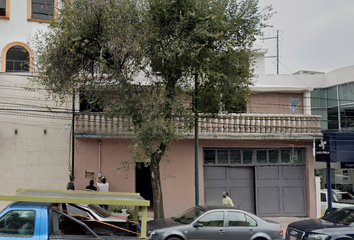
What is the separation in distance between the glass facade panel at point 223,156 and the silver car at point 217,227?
696 centimetres

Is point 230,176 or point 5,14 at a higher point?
point 5,14

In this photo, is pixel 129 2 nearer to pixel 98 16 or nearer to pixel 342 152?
pixel 98 16

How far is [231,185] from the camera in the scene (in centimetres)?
1723

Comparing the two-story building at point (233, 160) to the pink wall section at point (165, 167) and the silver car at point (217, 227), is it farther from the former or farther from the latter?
the silver car at point (217, 227)

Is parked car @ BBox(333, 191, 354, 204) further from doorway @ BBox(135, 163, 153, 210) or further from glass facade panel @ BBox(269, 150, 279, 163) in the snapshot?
doorway @ BBox(135, 163, 153, 210)

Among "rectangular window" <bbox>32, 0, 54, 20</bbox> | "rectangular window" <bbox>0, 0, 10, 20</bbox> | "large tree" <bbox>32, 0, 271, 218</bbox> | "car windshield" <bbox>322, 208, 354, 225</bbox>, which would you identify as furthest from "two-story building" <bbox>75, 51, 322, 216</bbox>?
"rectangular window" <bbox>0, 0, 10, 20</bbox>

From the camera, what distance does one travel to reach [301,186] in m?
17.8

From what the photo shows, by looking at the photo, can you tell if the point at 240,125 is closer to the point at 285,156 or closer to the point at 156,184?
the point at 285,156

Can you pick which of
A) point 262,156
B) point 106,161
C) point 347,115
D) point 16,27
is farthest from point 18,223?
point 347,115

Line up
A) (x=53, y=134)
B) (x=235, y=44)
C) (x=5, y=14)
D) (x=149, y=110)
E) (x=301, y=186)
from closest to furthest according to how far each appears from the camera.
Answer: (x=149, y=110)
(x=235, y=44)
(x=53, y=134)
(x=301, y=186)
(x=5, y=14)

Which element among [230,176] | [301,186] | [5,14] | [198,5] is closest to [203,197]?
[230,176]

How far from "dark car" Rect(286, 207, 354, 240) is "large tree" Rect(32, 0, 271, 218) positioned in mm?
4504

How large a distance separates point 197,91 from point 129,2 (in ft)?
12.5

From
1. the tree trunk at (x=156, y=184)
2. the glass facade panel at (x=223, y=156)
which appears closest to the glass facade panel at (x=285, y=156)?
the glass facade panel at (x=223, y=156)
